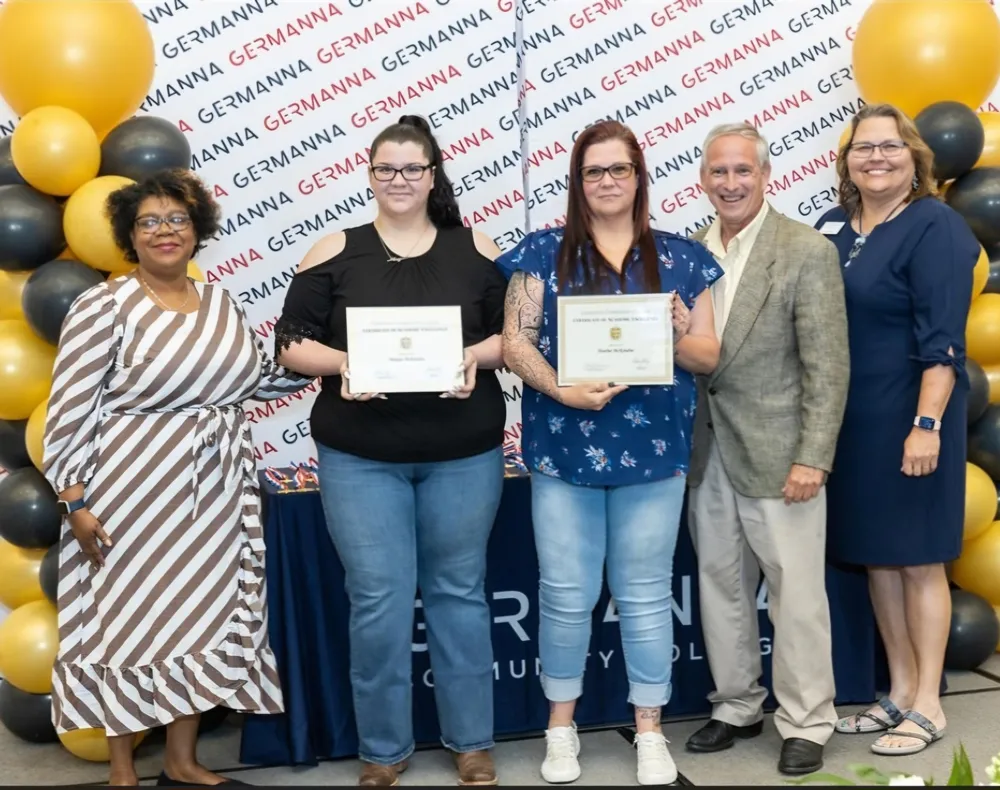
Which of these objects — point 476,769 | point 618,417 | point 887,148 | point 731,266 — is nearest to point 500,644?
point 476,769

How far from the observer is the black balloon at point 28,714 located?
2941mm

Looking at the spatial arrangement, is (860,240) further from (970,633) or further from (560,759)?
(560,759)

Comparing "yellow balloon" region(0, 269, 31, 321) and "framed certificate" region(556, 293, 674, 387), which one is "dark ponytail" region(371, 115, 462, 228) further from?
"yellow balloon" region(0, 269, 31, 321)

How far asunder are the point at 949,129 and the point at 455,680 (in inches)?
87.0

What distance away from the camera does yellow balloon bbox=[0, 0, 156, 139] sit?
274cm

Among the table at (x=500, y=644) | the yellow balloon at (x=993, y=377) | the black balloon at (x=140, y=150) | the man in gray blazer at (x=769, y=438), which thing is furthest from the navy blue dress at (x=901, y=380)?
the black balloon at (x=140, y=150)

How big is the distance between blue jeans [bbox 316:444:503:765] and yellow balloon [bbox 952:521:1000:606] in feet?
A: 5.73

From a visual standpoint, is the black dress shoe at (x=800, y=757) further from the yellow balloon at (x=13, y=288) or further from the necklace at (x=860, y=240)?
the yellow balloon at (x=13, y=288)

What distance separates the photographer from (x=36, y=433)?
275 centimetres

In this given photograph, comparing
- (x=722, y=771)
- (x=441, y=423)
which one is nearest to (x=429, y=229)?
(x=441, y=423)

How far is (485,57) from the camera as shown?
3664 millimetres

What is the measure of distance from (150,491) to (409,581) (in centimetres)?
65

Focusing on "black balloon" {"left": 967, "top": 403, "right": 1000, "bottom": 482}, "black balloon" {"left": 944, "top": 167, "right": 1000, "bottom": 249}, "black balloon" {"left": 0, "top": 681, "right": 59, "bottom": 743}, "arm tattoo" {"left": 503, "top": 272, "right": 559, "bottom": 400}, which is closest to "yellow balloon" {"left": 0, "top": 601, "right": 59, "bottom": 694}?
"black balloon" {"left": 0, "top": 681, "right": 59, "bottom": 743}

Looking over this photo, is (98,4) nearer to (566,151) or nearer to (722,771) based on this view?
(566,151)
